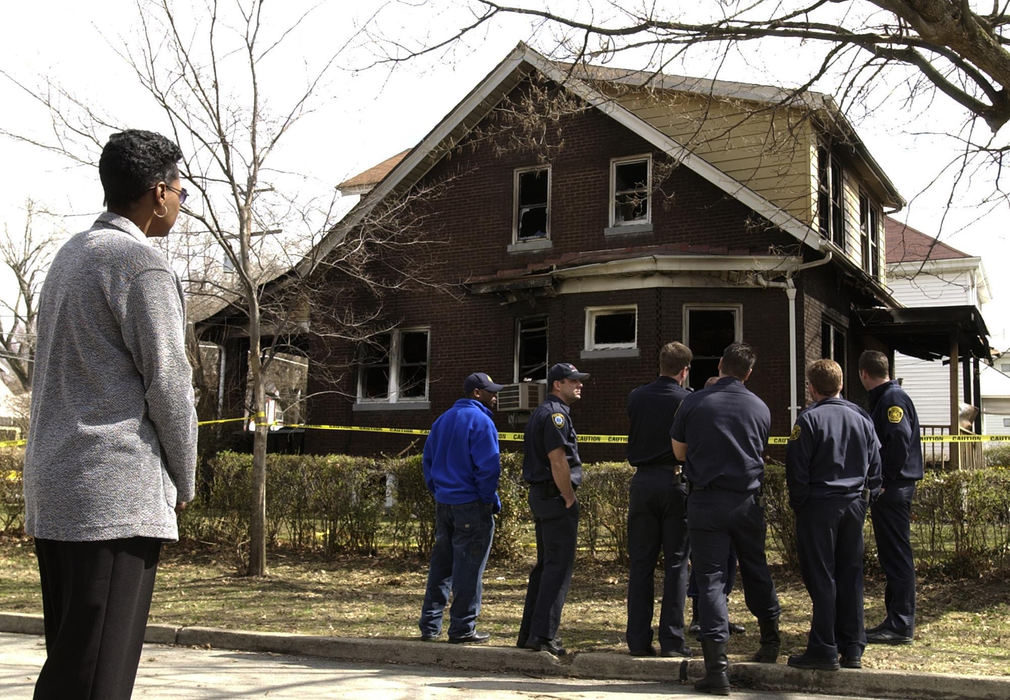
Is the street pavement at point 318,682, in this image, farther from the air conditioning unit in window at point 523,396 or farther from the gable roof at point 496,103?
the air conditioning unit in window at point 523,396

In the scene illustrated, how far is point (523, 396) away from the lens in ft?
60.6

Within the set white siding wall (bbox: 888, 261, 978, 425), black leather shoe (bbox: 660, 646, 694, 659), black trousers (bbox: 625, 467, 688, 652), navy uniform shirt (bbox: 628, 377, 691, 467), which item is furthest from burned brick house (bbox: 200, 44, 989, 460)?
white siding wall (bbox: 888, 261, 978, 425)

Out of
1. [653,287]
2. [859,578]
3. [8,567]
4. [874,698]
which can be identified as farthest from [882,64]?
[8,567]

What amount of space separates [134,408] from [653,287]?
1508cm

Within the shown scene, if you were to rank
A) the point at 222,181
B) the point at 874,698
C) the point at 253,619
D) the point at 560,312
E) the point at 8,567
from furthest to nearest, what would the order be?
the point at 560,312 → the point at 8,567 → the point at 222,181 → the point at 253,619 → the point at 874,698

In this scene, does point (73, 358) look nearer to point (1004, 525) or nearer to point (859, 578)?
point (859, 578)

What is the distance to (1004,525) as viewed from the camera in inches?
376

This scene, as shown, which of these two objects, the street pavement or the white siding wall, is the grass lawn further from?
the white siding wall

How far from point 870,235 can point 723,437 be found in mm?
18518

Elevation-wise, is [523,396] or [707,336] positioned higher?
[707,336]

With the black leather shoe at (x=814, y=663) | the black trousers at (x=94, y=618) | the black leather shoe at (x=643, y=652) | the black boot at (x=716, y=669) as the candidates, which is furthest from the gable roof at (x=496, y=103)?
the black trousers at (x=94, y=618)

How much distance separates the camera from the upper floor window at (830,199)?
62.4ft

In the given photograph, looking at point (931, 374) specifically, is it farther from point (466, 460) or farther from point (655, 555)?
point (466, 460)

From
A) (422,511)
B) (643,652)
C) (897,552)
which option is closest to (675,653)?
(643,652)
